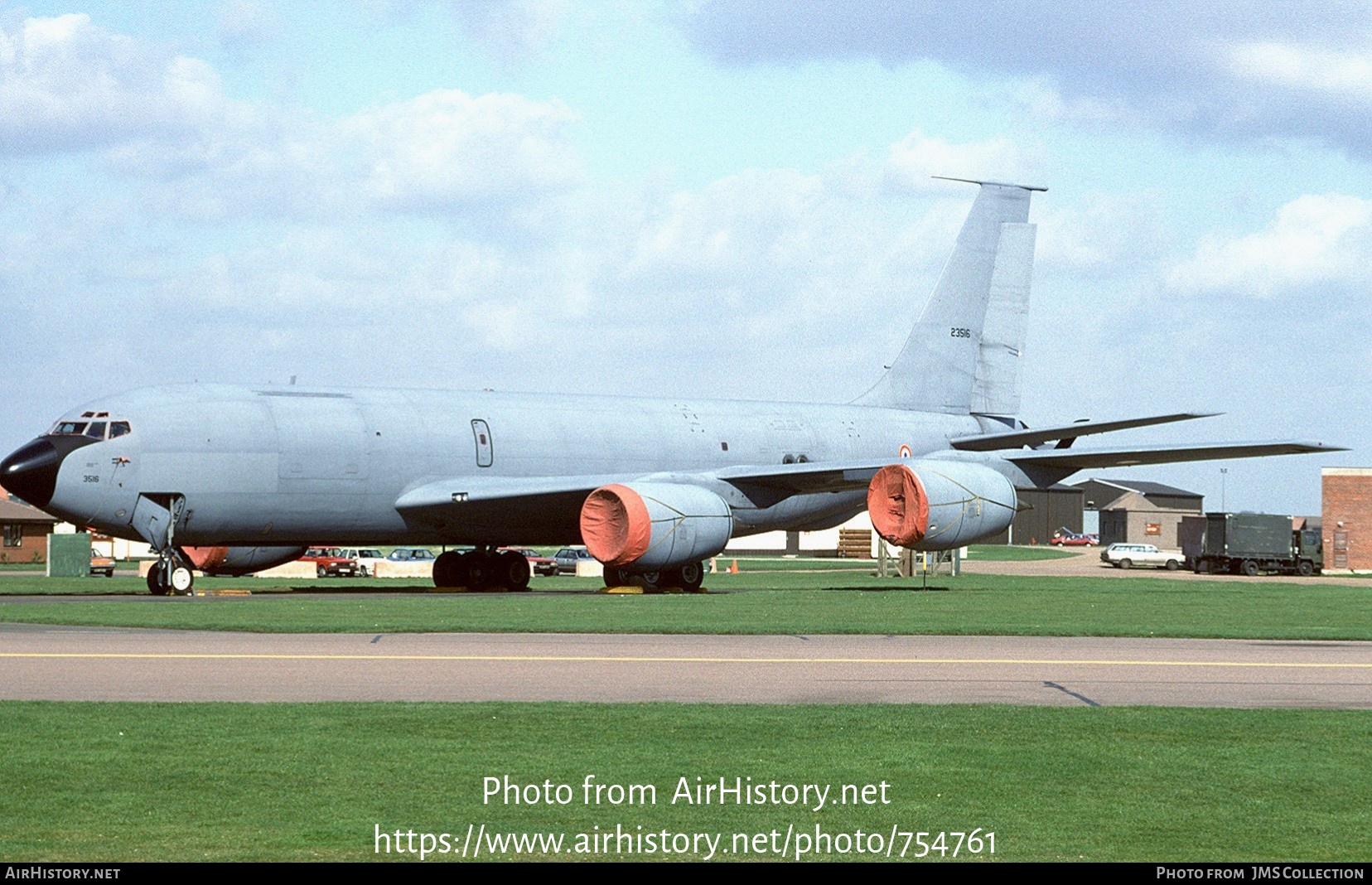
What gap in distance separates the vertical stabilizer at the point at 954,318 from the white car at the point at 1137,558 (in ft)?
132

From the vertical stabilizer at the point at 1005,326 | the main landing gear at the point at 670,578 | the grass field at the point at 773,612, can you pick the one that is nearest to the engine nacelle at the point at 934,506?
the grass field at the point at 773,612

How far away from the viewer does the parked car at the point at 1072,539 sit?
138 m

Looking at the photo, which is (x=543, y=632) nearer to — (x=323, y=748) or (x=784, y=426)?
(x=323, y=748)

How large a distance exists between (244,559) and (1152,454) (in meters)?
21.6

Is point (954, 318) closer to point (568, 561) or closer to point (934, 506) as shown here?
point (934, 506)

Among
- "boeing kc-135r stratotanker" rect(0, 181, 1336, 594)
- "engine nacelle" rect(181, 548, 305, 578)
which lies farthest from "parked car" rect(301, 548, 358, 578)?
"engine nacelle" rect(181, 548, 305, 578)

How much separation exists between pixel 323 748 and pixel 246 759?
1.96 feet

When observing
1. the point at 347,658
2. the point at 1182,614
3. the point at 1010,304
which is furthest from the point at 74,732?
the point at 1010,304

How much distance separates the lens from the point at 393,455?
117 ft

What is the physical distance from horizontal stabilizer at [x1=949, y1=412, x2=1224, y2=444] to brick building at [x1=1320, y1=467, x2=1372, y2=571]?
54.2 meters

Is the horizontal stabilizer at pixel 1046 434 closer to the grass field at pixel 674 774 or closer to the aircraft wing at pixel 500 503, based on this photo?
the aircraft wing at pixel 500 503

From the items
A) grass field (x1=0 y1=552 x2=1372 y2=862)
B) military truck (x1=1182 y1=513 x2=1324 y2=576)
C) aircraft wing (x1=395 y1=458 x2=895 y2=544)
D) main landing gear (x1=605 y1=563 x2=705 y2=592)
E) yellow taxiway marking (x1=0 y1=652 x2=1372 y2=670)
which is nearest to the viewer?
grass field (x1=0 y1=552 x2=1372 y2=862)

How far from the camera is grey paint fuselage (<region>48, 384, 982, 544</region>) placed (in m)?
33.3

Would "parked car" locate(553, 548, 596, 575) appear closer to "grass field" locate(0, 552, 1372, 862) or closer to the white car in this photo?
the white car
